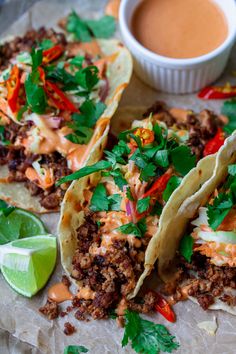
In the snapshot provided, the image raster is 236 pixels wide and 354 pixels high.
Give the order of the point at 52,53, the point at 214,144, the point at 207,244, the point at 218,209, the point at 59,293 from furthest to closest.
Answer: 1. the point at 52,53
2. the point at 214,144
3. the point at 59,293
4. the point at 207,244
5. the point at 218,209

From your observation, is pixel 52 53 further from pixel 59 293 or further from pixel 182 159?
pixel 59 293

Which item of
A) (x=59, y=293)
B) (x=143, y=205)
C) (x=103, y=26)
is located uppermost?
(x=103, y=26)

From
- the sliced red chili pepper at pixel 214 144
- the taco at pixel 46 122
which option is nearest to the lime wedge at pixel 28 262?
the taco at pixel 46 122

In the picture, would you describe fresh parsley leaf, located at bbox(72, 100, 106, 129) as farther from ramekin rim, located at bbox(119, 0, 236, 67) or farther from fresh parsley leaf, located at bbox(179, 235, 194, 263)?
fresh parsley leaf, located at bbox(179, 235, 194, 263)

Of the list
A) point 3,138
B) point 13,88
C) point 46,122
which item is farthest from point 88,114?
point 3,138

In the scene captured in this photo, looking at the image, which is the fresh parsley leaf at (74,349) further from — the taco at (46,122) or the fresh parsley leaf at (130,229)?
the taco at (46,122)

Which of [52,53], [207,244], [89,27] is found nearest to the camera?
[207,244]

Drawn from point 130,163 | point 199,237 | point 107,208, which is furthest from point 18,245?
point 199,237

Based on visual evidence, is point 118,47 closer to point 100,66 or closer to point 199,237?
point 100,66
